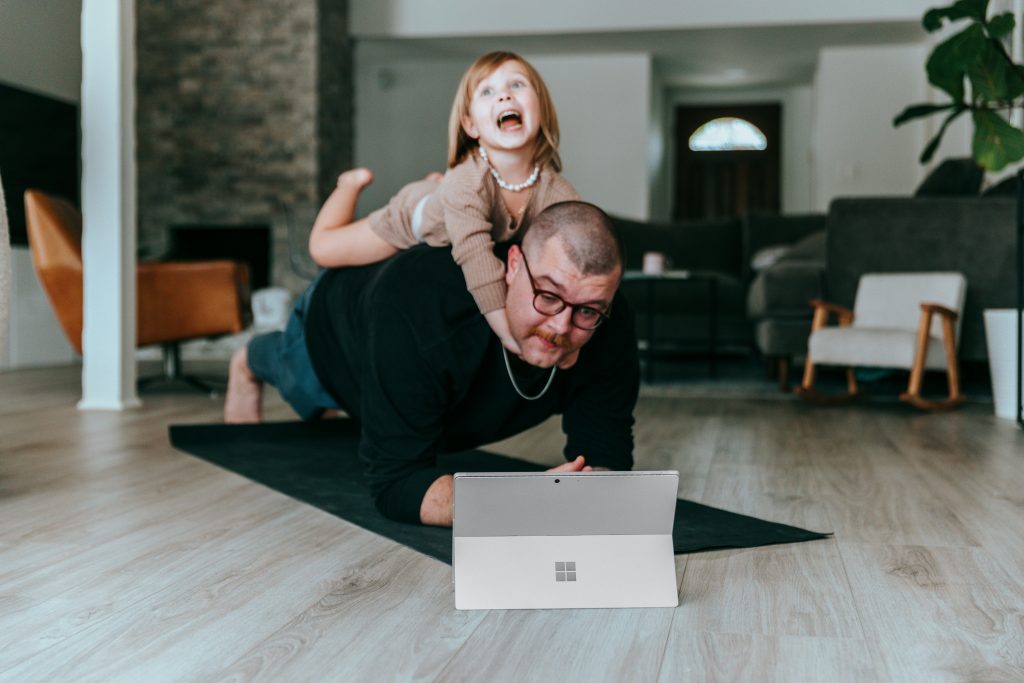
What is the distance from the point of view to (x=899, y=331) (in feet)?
12.8

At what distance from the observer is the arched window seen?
1087 cm

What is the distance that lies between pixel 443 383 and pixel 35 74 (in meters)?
5.04

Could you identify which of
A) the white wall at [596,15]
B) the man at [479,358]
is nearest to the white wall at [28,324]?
the white wall at [596,15]

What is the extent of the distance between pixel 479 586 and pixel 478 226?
0.60m

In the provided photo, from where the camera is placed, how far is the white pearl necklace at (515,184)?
5.97 feet

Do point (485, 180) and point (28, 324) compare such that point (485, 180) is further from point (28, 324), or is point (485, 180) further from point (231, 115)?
point (231, 115)

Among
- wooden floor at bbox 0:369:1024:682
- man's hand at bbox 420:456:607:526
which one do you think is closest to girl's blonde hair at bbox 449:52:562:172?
man's hand at bbox 420:456:607:526

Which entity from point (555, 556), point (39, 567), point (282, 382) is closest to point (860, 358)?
point (282, 382)

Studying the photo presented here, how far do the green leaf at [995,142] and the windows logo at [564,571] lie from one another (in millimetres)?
2727

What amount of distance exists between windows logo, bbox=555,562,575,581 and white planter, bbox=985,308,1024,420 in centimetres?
264

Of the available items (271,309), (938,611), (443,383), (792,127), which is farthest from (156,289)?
(792,127)

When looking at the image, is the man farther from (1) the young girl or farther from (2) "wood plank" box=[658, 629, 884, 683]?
(2) "wood plank" box=[658, 629, 884, 683]

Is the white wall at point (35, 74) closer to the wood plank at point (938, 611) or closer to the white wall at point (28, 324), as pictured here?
the white wall at point (28, 324)

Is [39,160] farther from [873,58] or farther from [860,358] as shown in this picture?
[873,58]
